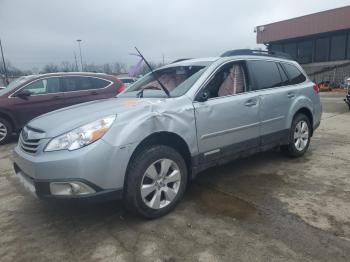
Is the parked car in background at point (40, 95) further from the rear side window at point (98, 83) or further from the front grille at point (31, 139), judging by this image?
the front grille at point (31, 139)

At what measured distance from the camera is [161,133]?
3281 mm

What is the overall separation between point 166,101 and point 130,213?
1225 millimetres

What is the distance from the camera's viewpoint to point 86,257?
268cm

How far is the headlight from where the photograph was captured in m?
2.86

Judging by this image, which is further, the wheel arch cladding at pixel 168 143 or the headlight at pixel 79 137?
the wheel arch cladding at pixel 168 143

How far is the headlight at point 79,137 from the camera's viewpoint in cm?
286

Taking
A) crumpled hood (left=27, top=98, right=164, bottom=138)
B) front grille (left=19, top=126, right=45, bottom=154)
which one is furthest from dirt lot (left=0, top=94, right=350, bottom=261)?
crumpled hood (left=27, top=98, right=164, bottom=138)

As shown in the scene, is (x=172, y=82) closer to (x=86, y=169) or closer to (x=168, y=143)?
(x=168, y=143)

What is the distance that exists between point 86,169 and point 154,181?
2.37 ft

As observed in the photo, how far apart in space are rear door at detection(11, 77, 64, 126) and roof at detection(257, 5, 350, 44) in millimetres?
21266

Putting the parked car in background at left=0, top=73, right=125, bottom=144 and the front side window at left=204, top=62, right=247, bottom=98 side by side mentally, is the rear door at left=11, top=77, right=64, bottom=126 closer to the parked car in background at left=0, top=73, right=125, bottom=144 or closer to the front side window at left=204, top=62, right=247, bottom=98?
the parked car in background at left=0, top=73, right=125, bottom=144

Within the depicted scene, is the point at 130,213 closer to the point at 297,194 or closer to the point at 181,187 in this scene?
the point at 181,187

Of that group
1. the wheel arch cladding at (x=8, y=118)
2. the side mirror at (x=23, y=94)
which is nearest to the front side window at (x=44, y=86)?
the side mirror at (x=23, y=94)

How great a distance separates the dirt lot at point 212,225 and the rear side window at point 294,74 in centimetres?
148
